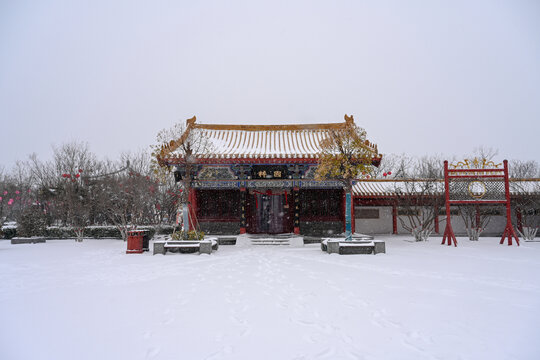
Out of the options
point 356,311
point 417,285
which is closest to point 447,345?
point 356,311

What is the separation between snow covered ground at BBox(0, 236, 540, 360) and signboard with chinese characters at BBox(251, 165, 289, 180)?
22.6ft

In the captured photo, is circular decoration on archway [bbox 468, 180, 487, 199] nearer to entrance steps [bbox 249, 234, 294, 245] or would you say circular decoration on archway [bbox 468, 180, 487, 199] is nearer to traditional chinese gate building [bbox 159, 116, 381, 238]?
traditional chinese gate building [bbox 159, 116, 381, 238]

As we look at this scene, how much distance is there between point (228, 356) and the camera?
278cm

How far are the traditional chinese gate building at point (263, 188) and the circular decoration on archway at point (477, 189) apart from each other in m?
3.33

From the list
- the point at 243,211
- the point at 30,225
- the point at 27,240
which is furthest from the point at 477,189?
the point at 30,225

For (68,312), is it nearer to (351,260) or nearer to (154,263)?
(154,263)

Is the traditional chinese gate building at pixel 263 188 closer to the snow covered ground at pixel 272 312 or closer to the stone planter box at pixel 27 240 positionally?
the snow covered ground at pixel 272 312

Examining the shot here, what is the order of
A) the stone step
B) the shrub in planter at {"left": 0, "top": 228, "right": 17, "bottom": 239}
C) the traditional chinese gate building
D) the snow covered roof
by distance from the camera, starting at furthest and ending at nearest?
the shrub in planter at {"left": 0, "top": 228, "right": 17, "bottom": 239} → the traditional chinese gate building → the snow covered roof → the stone step

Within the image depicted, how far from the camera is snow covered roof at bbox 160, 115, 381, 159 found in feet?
43.8

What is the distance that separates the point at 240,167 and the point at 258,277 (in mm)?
7975

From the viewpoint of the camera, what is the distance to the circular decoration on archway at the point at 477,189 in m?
11.8

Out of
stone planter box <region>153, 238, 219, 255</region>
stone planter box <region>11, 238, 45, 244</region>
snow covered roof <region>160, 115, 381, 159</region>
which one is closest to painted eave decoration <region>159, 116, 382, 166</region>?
snow covered roof <region>160, 115, 381, 159</region>

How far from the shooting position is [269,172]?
45.8 ft

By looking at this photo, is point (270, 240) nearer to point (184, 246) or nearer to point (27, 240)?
point (184, 246)
